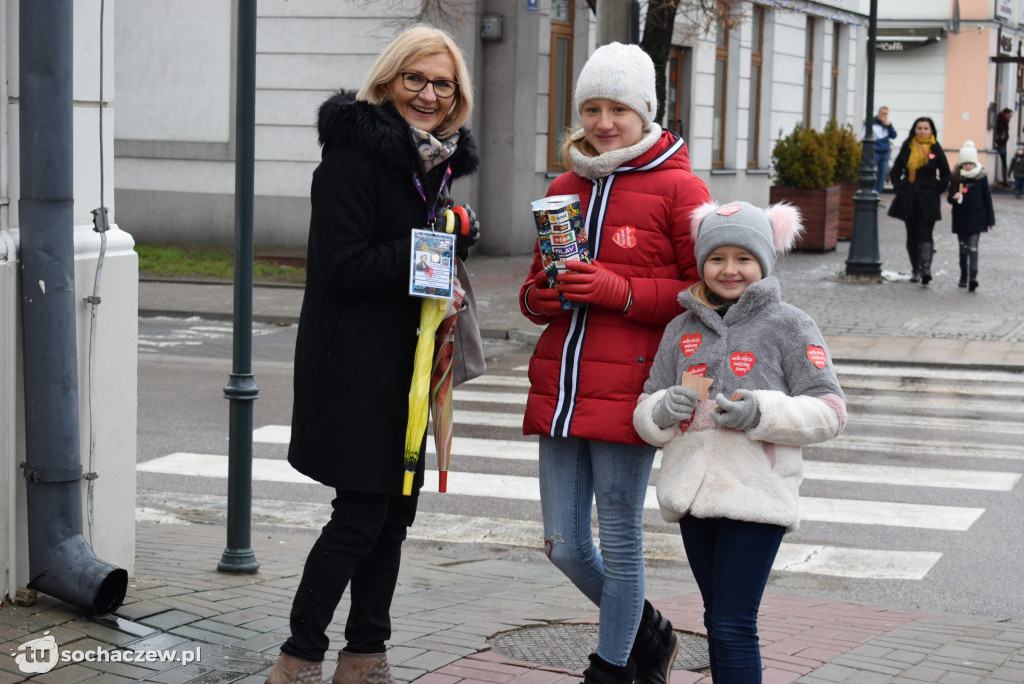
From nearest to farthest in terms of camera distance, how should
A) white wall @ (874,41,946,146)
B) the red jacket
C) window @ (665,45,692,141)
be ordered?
the red jacket
window @ (665,45,692,141)
white wall @ (874,41,946,146)

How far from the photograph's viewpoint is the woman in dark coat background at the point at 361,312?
3.82m

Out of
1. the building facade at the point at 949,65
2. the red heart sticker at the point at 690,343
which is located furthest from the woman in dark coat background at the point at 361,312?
the building facade at the point at 949,65

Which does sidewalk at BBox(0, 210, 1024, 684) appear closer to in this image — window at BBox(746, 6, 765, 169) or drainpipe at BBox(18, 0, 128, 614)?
drainpipe at BBox(18, 0, 128, 614)

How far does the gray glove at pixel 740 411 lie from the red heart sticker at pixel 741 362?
10 centimetres

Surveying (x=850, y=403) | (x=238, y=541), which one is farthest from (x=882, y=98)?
(x=238, y=541)

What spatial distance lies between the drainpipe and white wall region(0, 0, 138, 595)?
55 mm

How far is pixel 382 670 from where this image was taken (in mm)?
4039

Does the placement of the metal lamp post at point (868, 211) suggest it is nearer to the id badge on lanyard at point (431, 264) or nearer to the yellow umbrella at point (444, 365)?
the yellow umbrella at point (444, 365)

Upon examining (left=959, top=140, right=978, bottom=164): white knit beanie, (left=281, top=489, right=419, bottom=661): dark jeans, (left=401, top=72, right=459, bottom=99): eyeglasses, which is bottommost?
(left=281, top=489, right=419, bottom=661): dark jeans

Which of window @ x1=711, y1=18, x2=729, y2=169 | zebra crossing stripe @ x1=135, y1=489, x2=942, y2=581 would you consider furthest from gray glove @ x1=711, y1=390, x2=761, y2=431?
window @ x1=711, y1=18, x2=729, y2=169

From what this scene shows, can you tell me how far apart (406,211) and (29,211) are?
141 cm

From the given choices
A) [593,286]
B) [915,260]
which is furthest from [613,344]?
[915,260]

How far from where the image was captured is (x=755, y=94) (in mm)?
28016

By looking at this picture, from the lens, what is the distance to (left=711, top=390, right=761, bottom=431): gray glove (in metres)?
3.49
